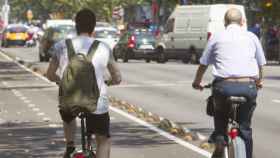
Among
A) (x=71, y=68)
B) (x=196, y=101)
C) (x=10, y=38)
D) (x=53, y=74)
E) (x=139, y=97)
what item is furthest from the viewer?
(x=10, y=38)

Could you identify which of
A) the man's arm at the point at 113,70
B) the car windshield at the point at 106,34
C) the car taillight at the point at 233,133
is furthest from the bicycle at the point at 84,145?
the car windshield at the point at 106,34

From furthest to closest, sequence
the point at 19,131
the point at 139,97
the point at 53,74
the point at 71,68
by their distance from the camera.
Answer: the point at 139,97 < the point at 19,131 < the point at 53,74 < the point at 71,68

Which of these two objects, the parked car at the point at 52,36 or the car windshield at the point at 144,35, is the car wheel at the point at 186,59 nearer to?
the car windshield at the point at 144,35

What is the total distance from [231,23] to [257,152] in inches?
156

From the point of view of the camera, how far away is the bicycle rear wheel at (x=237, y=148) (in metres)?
8.28

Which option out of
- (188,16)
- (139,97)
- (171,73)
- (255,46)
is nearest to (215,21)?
(188,16)

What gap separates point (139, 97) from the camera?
23.1 meters

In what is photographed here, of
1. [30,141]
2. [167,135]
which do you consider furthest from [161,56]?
[30,141]

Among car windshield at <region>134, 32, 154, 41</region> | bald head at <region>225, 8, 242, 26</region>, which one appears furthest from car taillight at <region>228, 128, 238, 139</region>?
car windshield at <region>134, 32, 154, 41</region>

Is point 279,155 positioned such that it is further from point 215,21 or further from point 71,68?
point 215,21

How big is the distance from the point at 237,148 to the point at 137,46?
3836 cm

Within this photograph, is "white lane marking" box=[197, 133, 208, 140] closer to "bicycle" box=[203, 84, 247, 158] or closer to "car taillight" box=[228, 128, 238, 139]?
"bicycle" box=[203, 84, 247, 158]

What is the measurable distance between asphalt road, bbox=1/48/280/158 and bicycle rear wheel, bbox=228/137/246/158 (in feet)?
11.7

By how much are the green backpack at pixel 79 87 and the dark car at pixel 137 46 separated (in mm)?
38719
